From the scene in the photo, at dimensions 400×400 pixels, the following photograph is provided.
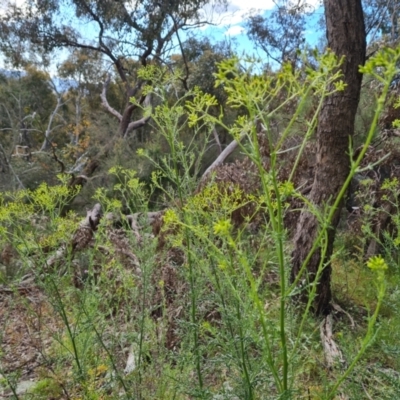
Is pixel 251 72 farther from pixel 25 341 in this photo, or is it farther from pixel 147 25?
pixel 147 25

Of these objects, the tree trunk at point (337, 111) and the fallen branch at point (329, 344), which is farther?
the tree trunk at point (337, 111)

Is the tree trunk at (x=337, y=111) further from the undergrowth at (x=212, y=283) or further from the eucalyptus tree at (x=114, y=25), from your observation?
the eucalyptus tree at (x=114, y=25)

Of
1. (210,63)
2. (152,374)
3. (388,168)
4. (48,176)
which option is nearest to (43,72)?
(48,176)

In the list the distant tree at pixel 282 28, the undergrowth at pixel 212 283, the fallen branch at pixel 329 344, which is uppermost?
the distant tree at pixel 282 28

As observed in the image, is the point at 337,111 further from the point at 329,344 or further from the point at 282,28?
the point at 282,28

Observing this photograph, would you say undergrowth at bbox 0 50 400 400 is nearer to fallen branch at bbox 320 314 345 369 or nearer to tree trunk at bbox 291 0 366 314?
fallen branch at bbox 320 314 345 369

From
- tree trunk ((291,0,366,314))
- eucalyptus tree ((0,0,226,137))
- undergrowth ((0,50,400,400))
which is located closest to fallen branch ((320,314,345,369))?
undergrowth ((0,50,400,400))

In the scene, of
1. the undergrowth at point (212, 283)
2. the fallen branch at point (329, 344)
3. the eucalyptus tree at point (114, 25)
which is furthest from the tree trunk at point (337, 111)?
the eucalyptus tree at point (114, 25)

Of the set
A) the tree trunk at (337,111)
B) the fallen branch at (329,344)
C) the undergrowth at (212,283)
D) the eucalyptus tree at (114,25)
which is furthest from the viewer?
the eucalyptus tree at (114,25)

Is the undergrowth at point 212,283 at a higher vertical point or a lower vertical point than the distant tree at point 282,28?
lower

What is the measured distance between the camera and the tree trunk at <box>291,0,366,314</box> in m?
2.76

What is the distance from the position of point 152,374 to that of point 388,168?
3.90m

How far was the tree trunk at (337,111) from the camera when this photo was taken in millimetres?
2758

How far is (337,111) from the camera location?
2805 millimetres
